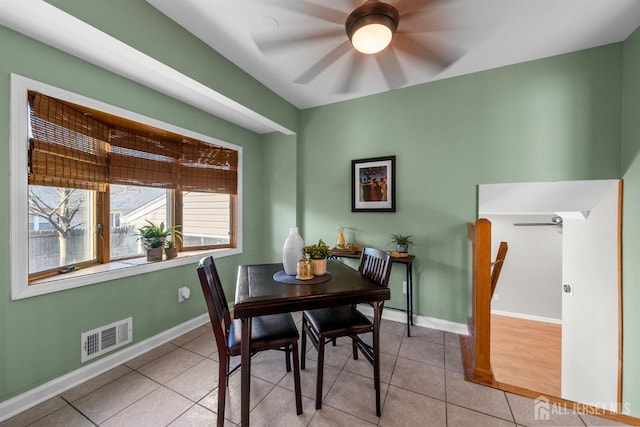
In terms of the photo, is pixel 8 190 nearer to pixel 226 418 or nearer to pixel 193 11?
pixel 193 11

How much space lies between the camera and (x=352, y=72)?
1910 millimetres

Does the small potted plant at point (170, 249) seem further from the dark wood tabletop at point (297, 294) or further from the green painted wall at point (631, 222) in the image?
the green painted wall at point (631, 222)

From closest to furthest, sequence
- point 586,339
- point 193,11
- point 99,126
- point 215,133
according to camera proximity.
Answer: point 193,11, point 99,126, point 586,339, point 215,133

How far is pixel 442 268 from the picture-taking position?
8.71ft

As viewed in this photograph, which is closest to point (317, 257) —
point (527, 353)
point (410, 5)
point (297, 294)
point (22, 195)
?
point (297, 294)

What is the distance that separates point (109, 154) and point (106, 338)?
1547 mm

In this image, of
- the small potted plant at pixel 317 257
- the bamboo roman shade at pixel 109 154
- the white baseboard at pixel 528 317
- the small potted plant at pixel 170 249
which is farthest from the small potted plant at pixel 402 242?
the white baseboard at pixel 528 317

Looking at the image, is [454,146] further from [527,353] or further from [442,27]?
[527,353]

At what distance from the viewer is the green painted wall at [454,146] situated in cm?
214

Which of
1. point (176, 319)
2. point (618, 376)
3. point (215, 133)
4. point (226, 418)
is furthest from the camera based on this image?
point (215, 133)

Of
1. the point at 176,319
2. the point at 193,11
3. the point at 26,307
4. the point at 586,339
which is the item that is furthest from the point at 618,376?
the point at 26,307

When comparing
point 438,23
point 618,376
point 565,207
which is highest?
point 438,23

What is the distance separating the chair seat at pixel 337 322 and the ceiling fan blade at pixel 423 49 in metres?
1.78

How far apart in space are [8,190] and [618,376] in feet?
15.1
